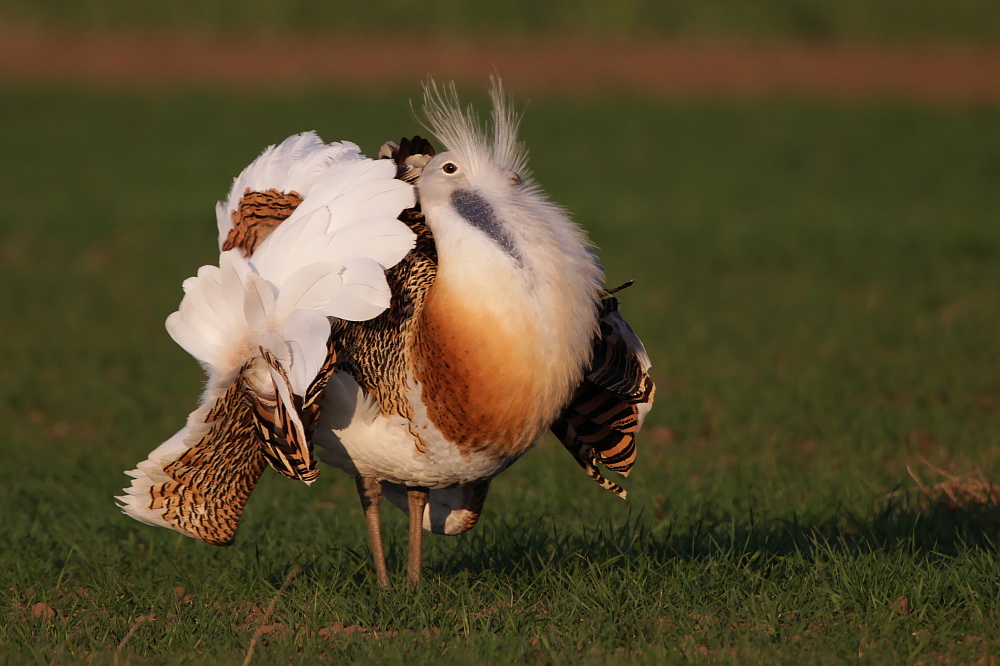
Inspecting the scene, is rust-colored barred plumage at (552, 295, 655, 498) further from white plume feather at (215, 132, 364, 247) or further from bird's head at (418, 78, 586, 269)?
white plume feather at (215, 132, 364, 247)

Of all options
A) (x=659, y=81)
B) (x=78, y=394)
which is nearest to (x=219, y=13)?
(x=659, y=81)

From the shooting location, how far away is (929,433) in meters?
4.94

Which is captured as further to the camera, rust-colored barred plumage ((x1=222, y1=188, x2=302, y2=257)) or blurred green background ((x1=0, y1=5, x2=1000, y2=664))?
rust-colored barred plumage ((x1=222, y1=188, x2=302, y2=257))

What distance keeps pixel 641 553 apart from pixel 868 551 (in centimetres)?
65

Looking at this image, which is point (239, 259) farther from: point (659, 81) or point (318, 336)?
point (659, 81)

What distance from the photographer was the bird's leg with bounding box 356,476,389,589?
3.20 metres

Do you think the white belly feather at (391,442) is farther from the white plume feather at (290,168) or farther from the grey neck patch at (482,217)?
the white plume feather at (290,168)

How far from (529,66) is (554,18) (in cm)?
319

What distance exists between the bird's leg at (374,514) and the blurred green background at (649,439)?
10 cm

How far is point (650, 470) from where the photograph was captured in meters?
4.70

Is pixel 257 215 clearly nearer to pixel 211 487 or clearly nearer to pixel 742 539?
pixel 211 487

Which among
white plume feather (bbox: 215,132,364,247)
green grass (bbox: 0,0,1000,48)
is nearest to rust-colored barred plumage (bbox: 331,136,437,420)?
white plume feather (bbox: 215,132,364,247)

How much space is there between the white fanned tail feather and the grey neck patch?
0.39ft

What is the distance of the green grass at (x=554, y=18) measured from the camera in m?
21.9
